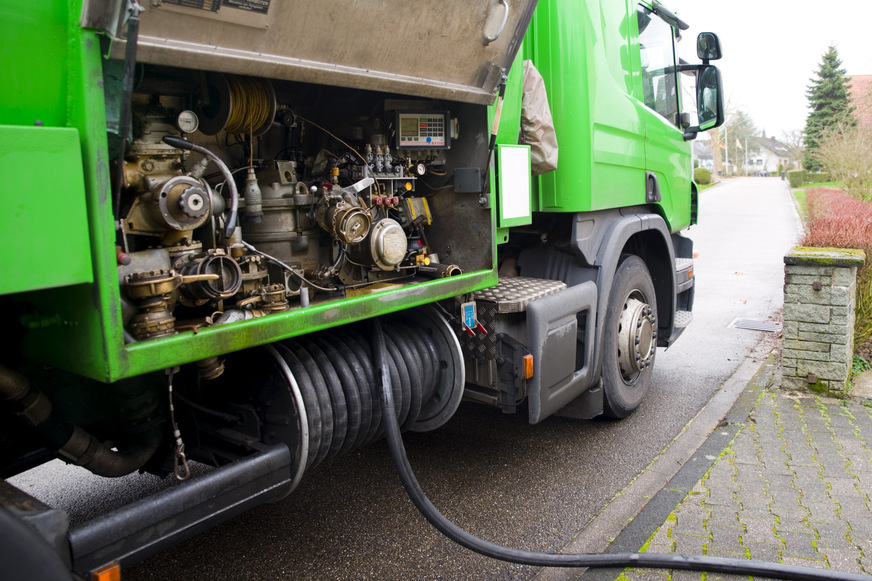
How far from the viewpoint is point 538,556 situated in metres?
2.88

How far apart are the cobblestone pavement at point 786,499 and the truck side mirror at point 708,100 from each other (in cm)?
224

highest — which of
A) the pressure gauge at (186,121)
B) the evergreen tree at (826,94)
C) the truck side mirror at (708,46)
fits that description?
the evergreen tree at (826,94)

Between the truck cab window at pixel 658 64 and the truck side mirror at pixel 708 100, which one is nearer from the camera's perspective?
the truck cab window at pixel 658 64

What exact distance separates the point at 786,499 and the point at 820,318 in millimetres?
1924

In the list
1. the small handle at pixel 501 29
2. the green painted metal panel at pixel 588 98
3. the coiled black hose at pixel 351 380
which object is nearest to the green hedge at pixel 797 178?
the green painted metal panel at pixel 588 98

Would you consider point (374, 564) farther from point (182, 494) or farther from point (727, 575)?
point (727, 575)

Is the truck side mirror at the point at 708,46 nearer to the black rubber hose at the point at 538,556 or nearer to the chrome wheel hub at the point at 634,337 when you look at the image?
the chrome wheel hub at the point at 634,337

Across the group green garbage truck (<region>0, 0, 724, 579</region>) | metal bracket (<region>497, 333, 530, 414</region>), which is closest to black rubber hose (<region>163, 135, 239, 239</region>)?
green garbage truck (<region>0, 0, 724, 579</region>)

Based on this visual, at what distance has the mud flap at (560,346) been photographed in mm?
3432

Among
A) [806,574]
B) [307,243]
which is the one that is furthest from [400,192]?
[806,574]

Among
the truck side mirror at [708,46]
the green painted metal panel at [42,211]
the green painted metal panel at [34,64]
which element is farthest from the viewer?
the truck side mirror at [708,46]

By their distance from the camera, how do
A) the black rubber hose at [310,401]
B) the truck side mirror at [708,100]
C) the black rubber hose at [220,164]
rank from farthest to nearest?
the truck side mirror at [708,100]
the black rubber hose at [310,401]
the black rubber hose at [220,164]

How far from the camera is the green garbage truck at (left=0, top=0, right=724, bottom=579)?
1.75m

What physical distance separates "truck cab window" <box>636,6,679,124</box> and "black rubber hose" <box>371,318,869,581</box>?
124 inches
